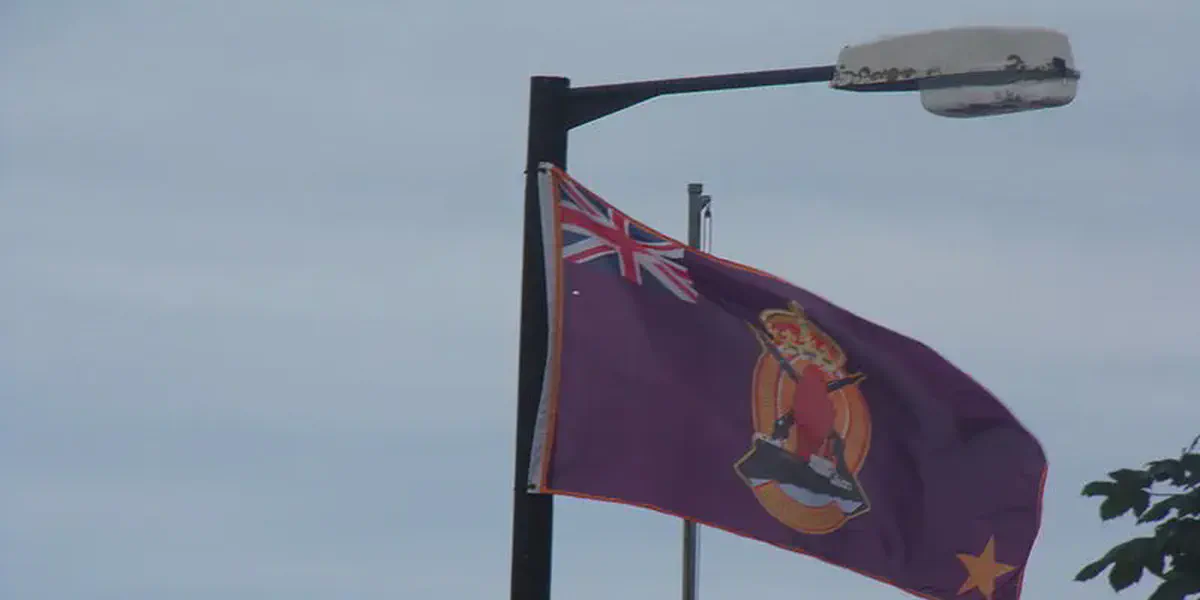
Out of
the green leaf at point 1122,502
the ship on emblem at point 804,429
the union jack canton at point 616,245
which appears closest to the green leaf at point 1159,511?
the green leaf at point 1122,502

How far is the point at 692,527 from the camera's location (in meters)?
10.7

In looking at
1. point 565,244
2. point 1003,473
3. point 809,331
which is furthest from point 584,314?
point 1003,473

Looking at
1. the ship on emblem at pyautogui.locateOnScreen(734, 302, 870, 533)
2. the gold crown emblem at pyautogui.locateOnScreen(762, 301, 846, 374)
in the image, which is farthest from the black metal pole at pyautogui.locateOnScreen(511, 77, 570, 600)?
the gold crown emblem at pyautogui.locateOnScreen(762, 301, 846, 374)

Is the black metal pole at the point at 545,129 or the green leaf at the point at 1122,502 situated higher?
the black metal pole at the point at 545,129

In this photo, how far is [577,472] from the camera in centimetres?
740

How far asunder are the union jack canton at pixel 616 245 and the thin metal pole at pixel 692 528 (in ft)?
7.60

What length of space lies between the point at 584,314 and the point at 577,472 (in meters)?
0.64

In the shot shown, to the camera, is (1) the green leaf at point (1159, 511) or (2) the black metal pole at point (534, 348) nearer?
(2) the black metal pole at point (534, 348)

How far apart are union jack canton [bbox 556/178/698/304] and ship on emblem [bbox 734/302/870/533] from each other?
47cm

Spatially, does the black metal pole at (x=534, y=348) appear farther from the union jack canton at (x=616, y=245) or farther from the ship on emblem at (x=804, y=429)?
the ship on emblem at (x=804, y=429)

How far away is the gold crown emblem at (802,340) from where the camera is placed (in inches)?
339

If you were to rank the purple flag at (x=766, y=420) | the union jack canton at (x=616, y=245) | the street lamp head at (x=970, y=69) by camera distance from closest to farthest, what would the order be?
the street lamp head at (x=970, y=69) → the purple flag at (x=766, y=420) → the union jack canton at (x=616, y=245)

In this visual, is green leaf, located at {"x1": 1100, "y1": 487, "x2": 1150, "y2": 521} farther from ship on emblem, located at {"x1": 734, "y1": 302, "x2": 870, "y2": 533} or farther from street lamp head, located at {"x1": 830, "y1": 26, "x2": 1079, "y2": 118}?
street lamp head, located at {"x1": 830, "y1": 26, "x2": 1079, "y2": 118}

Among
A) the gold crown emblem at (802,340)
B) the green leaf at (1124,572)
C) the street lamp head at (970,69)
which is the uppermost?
the street lamp head at (970,69)
